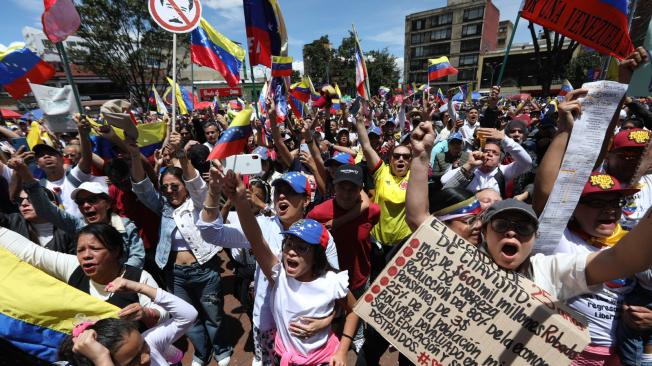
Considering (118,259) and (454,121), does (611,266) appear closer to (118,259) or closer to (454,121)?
(118,259)

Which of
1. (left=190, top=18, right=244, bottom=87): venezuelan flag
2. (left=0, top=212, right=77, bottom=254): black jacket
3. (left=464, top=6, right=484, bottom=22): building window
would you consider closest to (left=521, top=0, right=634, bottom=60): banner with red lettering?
(left=0, top=212, right=77, bottom=254): black jacket

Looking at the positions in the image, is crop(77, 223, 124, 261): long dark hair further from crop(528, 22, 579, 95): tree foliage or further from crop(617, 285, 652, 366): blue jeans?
crop(528, 22, 579, 95): tree foliage

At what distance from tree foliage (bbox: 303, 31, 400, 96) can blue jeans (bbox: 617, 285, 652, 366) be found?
151 ft

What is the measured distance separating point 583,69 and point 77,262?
5487 cm

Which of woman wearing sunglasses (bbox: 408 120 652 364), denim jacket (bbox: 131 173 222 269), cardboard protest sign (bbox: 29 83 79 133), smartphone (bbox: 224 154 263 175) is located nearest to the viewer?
woman wearing sunglasses (bbox: 408 120 652 364)

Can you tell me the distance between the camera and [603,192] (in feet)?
5.59

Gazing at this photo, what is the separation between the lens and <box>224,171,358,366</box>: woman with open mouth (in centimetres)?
193

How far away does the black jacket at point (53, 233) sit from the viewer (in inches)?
101

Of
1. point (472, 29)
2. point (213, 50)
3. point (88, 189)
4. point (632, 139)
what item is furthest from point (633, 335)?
point (472, 29)

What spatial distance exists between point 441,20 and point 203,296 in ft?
239

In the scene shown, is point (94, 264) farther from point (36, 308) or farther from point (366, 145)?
point (366, 145)

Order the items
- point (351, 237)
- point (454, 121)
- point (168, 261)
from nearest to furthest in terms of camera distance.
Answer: point (351, 237)
point (168, 261)
point (454, 121)

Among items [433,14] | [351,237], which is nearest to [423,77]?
[433,14]

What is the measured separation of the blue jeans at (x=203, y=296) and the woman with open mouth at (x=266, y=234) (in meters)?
0.90
